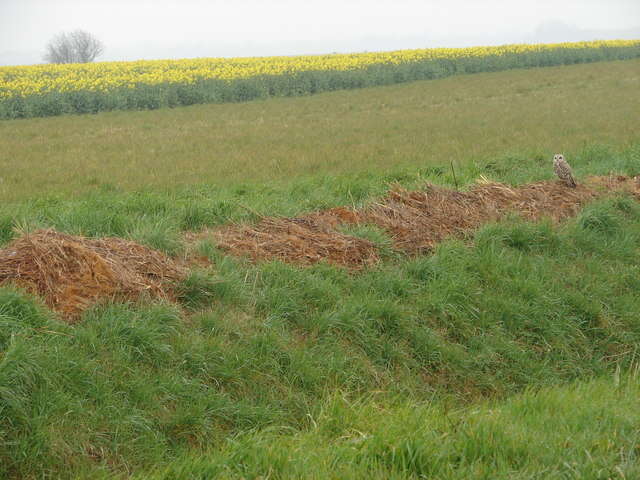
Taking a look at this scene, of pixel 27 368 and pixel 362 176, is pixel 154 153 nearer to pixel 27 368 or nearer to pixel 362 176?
pixel 362 176

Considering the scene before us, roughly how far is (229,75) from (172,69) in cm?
533

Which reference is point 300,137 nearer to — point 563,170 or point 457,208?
point 563,170

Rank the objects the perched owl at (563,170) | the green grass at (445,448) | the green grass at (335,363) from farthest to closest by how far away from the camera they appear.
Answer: the perched owl at (563,170), the green grass at (335,363), the green grass at (445,448)

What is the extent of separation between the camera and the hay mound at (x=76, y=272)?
5055mm

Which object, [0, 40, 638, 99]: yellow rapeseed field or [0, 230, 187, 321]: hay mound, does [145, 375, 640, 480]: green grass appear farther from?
[0, 40, 638, 99]: yellow rapeseed field

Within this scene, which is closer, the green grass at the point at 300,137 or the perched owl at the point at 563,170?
the perched owl at the point at 563,170

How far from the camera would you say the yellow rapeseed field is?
2531cm

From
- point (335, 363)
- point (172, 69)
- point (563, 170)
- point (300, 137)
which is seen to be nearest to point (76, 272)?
point (335, 363)

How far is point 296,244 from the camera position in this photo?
6730 mm

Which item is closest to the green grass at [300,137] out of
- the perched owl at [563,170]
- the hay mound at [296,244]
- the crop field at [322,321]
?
the crop field at [322,321]

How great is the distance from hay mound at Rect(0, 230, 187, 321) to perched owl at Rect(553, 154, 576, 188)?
5807 millimetres

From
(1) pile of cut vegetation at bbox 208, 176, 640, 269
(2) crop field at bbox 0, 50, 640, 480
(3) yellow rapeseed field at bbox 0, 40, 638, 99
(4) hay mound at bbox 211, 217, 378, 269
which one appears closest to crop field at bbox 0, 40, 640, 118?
(3) yellow rapeseed field at bbox 0, 40, 638, 99

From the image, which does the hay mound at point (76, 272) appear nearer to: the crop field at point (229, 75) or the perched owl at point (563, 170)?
the perched owl at point (563, 170)

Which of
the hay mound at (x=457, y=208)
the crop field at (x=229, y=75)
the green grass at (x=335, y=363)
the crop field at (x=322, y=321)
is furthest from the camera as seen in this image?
the crop field at (x=229, y=75)
